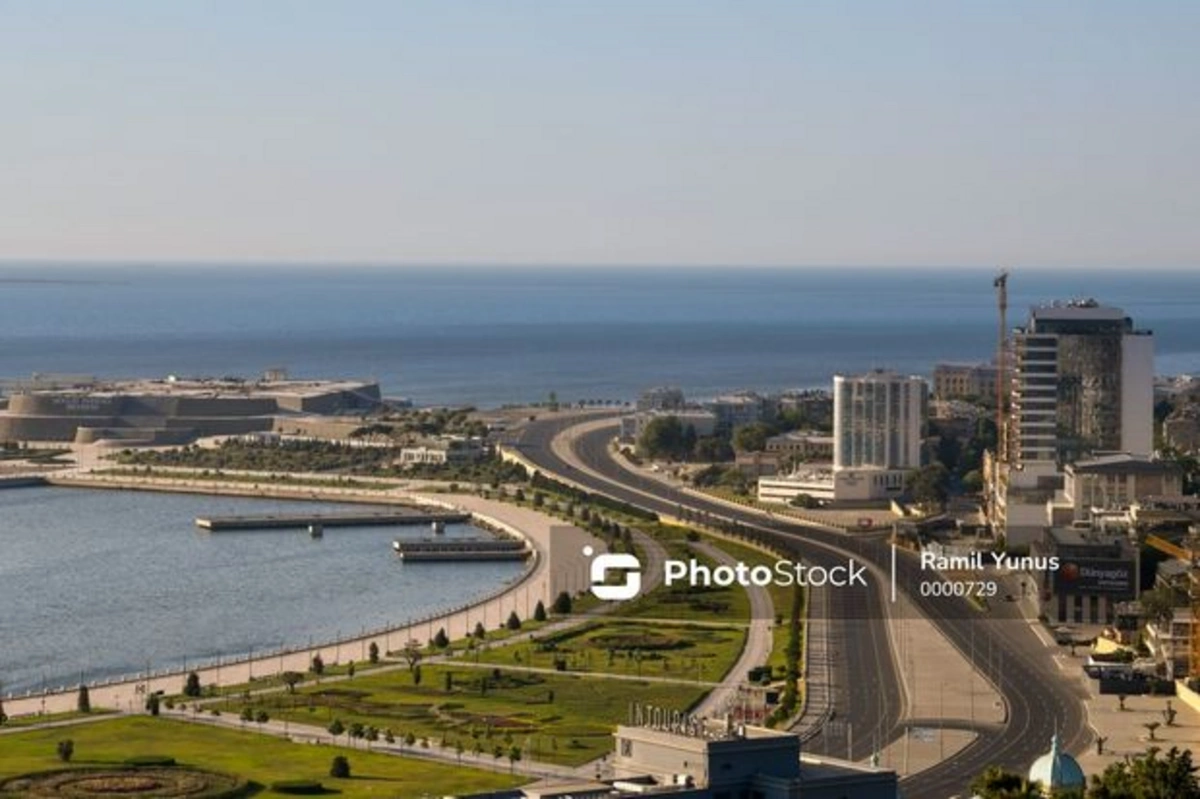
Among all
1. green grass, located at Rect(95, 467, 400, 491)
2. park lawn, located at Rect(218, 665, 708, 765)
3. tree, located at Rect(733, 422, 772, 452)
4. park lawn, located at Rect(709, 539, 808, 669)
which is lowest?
park lawn, located at Rect(218, 665, 708, 765)

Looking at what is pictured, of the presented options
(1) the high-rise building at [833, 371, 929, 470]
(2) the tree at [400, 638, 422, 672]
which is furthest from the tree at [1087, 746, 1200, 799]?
(1) the high-rise building at [833, 371, 929, 470]

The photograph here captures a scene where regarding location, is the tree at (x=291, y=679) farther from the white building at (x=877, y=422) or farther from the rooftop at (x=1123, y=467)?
the white building at (x=877, y=422)

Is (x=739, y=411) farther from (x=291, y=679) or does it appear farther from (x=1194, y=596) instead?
(x=291, y=679)

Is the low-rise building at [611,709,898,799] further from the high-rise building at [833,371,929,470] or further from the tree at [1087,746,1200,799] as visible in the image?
the high-rise building at [833,371,929,470]

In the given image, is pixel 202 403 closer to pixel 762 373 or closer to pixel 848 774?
pixel 762 373

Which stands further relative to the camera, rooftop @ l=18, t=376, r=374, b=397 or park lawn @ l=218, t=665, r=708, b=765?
rooftop @ l=18, t=376, r=374, b=397

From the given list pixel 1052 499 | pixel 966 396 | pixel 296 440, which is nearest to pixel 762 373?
pixel 966 396
